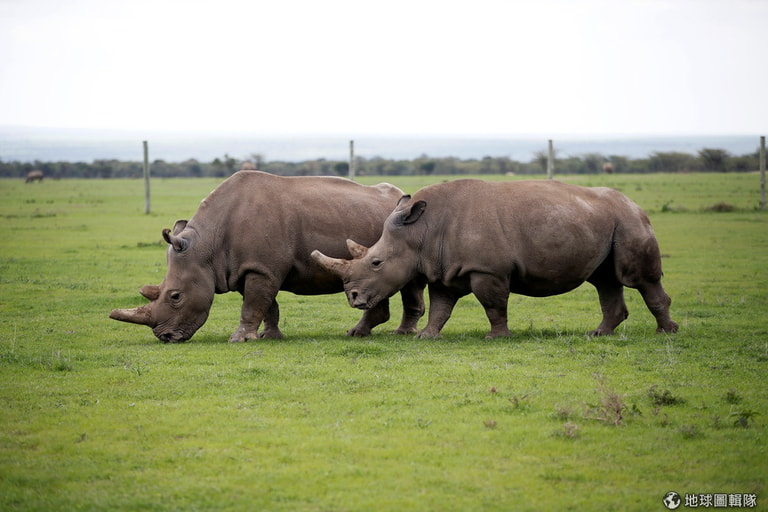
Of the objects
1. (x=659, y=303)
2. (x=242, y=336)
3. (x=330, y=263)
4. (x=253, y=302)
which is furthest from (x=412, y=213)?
(x=659, y=303)

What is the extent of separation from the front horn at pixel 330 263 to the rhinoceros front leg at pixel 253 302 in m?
0.71

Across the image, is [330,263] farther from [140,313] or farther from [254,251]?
[140,313]

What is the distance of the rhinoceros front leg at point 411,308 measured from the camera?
12648 millimetres

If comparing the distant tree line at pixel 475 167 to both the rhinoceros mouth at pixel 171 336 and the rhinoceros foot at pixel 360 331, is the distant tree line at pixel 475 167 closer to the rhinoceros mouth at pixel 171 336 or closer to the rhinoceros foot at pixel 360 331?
the rhinoceros foot at pixel 360 331

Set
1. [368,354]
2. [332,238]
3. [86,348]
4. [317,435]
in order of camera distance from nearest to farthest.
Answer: [317,435], [368,354], [86,348], [332,238]

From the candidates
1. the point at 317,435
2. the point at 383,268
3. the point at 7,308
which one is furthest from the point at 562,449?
the point at 7,308

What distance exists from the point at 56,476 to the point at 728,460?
4.46 metres

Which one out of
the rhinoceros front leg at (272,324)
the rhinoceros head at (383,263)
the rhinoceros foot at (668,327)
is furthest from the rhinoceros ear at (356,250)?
the rhinoceros foot at (668,327)

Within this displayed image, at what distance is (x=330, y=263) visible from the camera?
11.6m

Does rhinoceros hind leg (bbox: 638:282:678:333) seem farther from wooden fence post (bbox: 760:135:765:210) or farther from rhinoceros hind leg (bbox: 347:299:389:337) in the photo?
wooden fence post (bbox: 760:135:765:210)

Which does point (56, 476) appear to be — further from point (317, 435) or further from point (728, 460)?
point (728, 460)

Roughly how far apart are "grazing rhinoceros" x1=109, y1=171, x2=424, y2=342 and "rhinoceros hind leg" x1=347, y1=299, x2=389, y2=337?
12 mm

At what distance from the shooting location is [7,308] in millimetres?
14906

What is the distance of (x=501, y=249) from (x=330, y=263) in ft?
6.34
